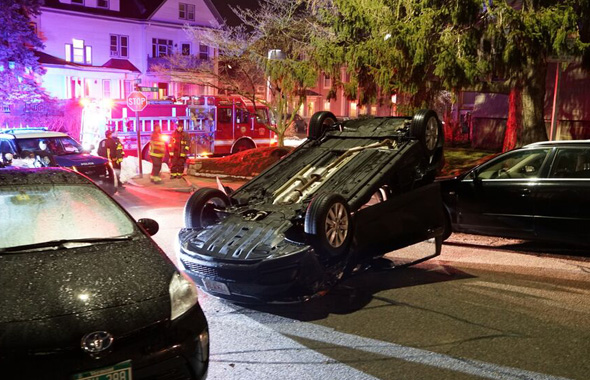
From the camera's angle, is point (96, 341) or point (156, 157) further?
point (156, 157)

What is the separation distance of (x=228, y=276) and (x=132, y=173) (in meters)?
14.3

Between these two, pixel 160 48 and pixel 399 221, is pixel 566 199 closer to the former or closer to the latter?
pixel 399 221

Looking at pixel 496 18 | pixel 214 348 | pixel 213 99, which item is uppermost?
pixel 496 18

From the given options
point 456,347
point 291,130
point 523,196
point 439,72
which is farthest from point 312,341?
point 291,130

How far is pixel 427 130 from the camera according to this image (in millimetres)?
7531

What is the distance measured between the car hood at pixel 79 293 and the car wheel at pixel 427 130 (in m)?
4.10

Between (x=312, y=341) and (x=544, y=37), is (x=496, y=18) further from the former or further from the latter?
(x=312, y=341)

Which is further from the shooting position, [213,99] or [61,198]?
[213,99]

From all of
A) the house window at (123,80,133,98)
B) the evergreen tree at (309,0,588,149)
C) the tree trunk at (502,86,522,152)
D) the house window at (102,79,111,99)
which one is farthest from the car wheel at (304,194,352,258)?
the house window at (123,80,133,98)

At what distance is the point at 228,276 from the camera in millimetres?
5699

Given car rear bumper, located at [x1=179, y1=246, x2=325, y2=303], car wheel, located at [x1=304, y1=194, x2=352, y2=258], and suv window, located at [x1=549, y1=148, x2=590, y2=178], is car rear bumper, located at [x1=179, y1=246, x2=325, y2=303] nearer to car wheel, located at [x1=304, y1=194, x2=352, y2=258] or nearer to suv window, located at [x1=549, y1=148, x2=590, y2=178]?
car wheel, located at [x1=304, y1=194, x2=352, y2=258]

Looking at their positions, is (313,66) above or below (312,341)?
above

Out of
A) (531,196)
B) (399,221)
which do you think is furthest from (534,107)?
(399,221)

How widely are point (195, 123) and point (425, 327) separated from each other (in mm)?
17768
